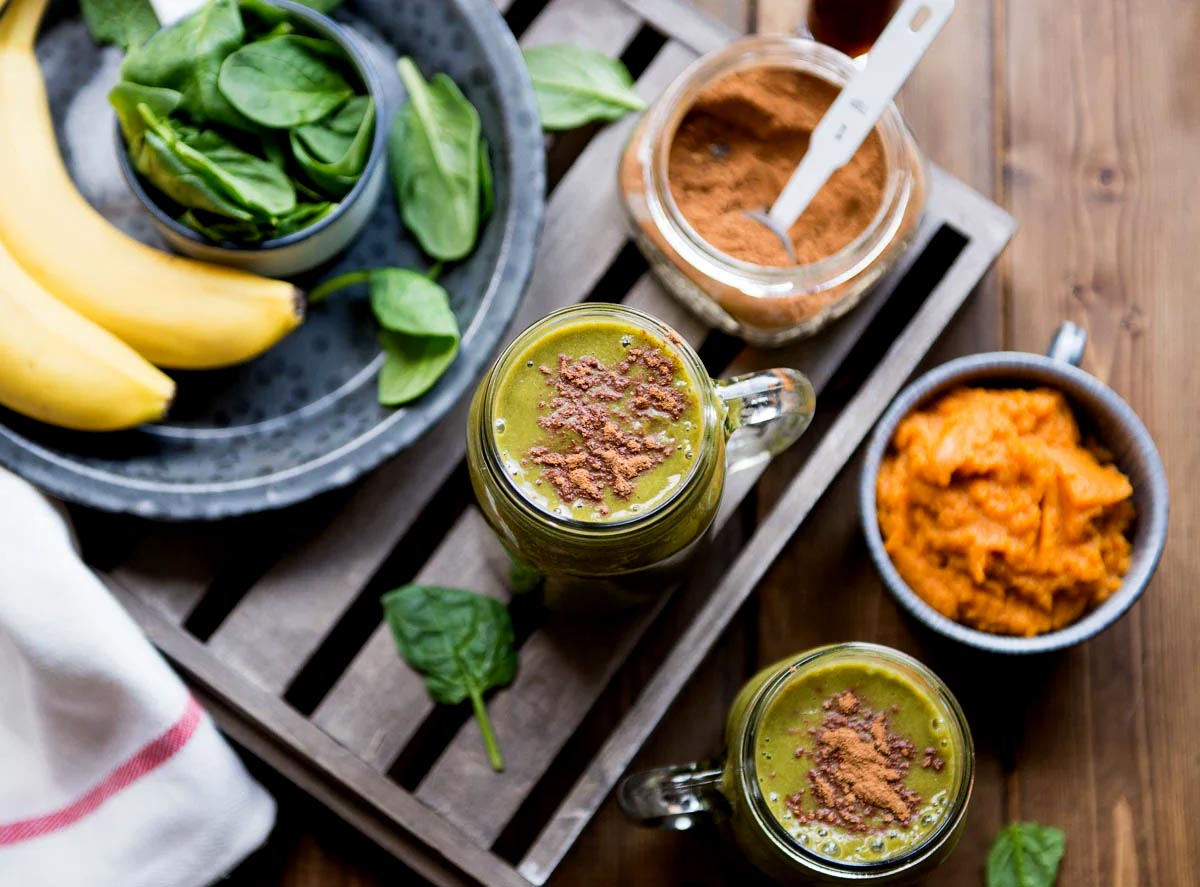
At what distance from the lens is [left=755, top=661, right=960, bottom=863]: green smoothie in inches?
33.6

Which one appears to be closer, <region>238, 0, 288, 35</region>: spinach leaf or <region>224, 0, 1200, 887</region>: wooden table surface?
<region>238, 0, 288, 35</region>: spinach leaf

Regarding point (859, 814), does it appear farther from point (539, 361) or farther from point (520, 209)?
point (520, 209)

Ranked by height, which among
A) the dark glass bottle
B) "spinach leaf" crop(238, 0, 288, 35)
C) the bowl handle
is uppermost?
"spinach leaf" crop(238, 0, 288, 35)

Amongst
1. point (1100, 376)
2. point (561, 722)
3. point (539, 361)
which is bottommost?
point (561, 722)

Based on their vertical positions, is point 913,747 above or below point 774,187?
below

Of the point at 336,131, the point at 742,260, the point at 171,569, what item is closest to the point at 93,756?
the point at 171,569

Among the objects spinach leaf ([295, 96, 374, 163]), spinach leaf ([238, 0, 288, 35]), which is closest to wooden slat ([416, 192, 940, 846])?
spinach leaf ([295, 96, 374, 163])

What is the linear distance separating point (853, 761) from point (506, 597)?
32 cm

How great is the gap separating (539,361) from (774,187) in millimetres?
319

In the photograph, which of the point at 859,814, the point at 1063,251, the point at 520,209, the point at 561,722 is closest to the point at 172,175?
the point at 520,209

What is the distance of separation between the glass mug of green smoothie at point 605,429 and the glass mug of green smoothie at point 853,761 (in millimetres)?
169

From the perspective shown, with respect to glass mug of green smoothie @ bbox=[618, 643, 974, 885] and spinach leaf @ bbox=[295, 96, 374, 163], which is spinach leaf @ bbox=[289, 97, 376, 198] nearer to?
spinach leaf @ bbox=[295, 96, 374, 163]

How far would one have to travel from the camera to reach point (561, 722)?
993mm

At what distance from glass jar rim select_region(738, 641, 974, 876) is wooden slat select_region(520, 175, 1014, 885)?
98 mm
